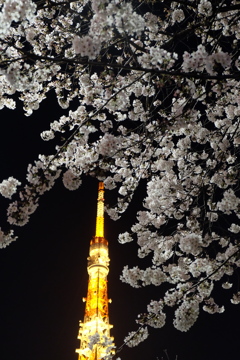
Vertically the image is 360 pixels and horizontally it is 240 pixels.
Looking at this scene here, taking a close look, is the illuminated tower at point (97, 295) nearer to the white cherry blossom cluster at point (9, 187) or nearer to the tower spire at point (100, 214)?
the tower spire at point (100, 214)

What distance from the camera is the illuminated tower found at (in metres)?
21.1

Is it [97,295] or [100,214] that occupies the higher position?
[100,214]

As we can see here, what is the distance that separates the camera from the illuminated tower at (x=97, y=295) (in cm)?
2106

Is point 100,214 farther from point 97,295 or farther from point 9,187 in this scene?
point 9,187

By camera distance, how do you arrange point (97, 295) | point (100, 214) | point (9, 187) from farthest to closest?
point (100, 214)
point (97, 295)
point (9, 187)

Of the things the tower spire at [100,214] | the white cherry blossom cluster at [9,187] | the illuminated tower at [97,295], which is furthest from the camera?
the tower spire at [100,214]

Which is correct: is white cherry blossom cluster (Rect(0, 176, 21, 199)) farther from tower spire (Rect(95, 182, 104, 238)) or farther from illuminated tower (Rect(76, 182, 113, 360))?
tower spire (Rect(95, 182, 104, 238))

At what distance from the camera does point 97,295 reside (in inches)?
888

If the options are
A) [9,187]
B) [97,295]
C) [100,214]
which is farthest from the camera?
[100,214]

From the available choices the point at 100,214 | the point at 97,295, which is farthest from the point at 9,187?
the point at 100,214

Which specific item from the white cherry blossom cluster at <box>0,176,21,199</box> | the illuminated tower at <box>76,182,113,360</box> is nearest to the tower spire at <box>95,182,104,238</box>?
the illuminated tower at <box>76,182,113,360</box>

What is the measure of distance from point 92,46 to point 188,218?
8.76ft

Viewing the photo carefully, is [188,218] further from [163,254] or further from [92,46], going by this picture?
[92,46]

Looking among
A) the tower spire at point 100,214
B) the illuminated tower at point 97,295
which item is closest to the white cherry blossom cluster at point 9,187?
the illuminated tower at point 97,295
